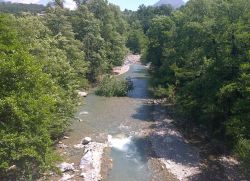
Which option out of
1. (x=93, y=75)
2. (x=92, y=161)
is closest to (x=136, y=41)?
(x=93, y=75)

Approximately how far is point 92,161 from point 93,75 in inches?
1354

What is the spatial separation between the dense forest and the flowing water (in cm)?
333

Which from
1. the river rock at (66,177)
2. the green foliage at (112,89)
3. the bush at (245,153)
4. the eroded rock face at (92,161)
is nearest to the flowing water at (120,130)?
the eroded rock face at (92,161)

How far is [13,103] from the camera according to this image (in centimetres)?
2020

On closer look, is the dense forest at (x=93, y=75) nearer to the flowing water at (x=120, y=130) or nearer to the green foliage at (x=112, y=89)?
the flowing water at (x=120, y=130)

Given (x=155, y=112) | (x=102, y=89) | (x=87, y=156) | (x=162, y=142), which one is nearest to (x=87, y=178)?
(x=87, y=156)

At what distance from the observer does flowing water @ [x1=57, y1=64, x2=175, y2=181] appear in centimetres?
2903

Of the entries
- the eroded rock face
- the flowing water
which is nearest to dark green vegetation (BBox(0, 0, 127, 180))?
the eroded rock face

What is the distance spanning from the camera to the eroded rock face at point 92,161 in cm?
2697

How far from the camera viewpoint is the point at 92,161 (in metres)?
29.4

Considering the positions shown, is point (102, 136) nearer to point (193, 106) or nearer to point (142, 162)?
point (142, 162)

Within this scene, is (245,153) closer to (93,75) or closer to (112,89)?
(112,89)

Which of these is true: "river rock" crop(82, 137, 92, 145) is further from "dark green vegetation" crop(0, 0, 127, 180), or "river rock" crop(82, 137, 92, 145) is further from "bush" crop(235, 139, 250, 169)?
"bush" crop(235, 139, 250, 169)

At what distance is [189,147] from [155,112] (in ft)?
42.3
